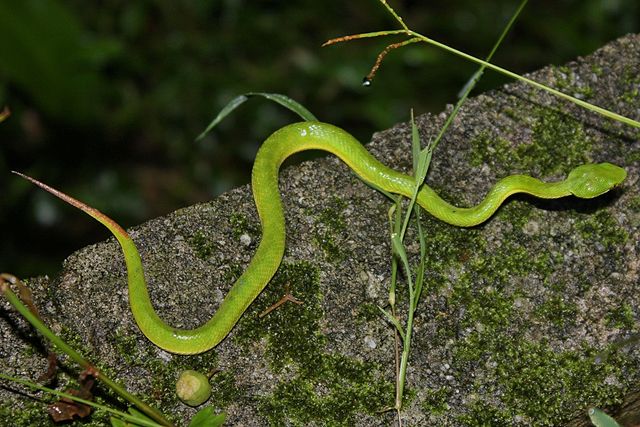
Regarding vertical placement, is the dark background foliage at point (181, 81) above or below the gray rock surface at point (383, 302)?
above

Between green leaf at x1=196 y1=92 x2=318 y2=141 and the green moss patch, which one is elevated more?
green leaf at x1=196 y1=92 x2=318 y2=141

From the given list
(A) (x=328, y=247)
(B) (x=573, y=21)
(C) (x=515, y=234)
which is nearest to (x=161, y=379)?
(A) (x=328, y=247)

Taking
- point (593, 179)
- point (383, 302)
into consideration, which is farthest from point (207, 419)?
point (593, 179)

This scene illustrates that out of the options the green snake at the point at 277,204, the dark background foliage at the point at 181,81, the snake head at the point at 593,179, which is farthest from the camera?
the dark background foliage at the point at 181,81

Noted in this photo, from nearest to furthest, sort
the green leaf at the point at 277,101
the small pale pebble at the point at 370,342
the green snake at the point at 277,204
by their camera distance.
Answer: the green snake at the point at 277,204 → the small pale pebble at the point at 370,342 → the green leaf at the point at 277,101

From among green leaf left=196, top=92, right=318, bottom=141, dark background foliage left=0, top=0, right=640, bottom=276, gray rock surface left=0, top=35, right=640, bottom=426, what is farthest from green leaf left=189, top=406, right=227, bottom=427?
dark background foliage left=0, top=0, right=640, bottom=276

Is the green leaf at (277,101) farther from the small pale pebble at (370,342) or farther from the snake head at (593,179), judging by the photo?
the snake head at (593,179)

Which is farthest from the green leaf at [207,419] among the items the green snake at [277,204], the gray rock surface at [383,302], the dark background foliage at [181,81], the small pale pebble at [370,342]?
the dark background foliage at [181,81]

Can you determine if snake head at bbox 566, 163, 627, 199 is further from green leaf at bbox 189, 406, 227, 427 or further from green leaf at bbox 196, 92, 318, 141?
green leaf at bbox 189, 406, 227, 427
